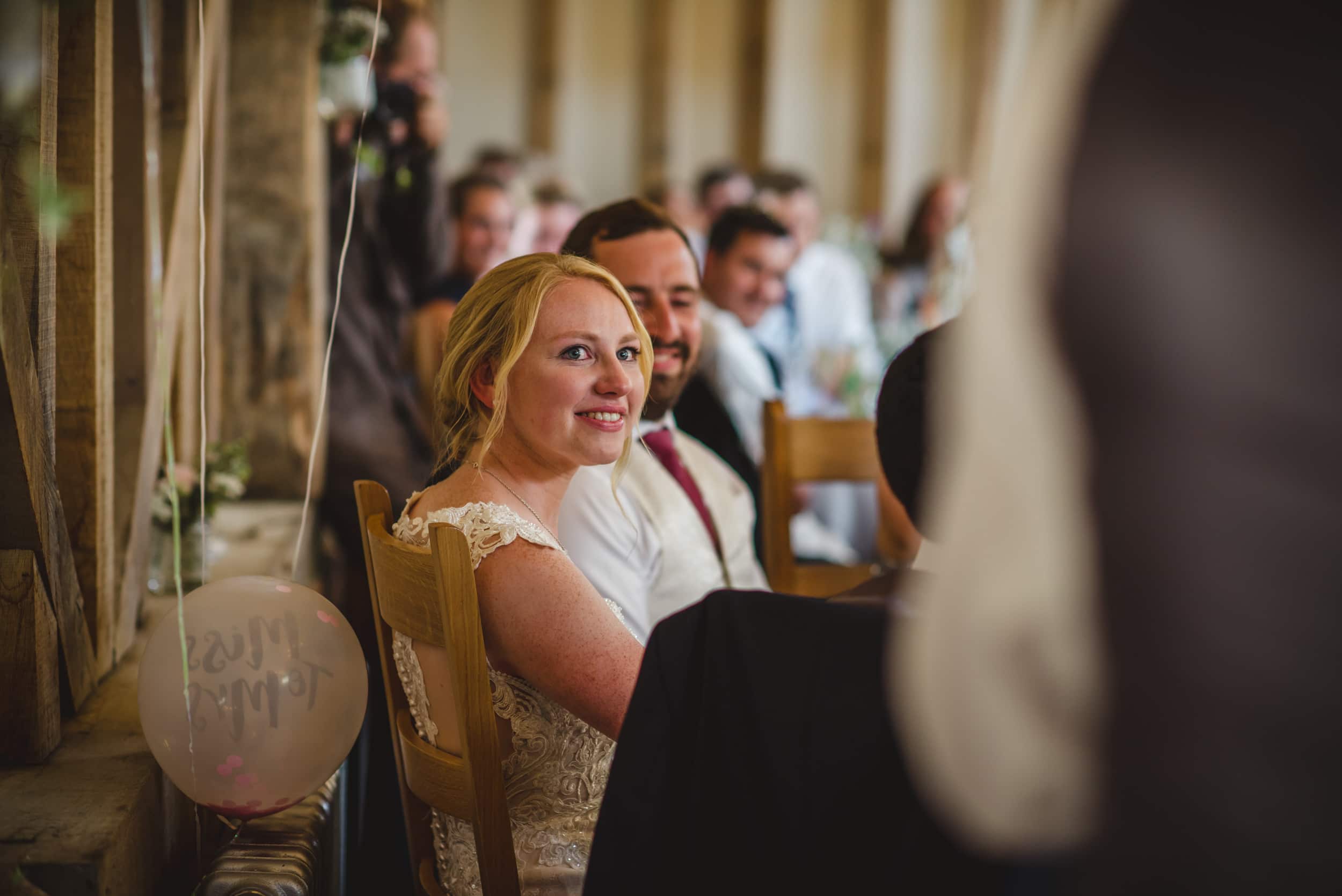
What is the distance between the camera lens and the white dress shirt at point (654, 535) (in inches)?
66.8

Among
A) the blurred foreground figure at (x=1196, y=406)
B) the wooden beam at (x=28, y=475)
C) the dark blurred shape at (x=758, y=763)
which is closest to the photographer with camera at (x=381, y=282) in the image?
the wooden beam at (x=28, y=475)

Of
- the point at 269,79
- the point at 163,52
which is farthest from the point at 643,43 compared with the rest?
the point at 163,52

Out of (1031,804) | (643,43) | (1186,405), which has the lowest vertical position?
(1031,804)

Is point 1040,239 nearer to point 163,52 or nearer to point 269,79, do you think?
point 163,52

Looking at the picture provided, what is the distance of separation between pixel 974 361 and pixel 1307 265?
16 cm

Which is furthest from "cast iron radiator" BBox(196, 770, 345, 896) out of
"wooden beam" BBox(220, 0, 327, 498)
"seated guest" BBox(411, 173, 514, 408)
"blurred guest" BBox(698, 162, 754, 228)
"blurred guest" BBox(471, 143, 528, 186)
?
"blurred guest" BBox(698, 162, 754, 228)

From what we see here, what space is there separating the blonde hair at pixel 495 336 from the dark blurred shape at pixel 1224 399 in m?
0.97

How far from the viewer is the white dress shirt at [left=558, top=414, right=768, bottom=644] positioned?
5.57 feet

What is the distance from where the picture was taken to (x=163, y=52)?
88.1 inches

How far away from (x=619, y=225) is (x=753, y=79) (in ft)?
24.7

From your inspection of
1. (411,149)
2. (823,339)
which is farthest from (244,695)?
(823,339)

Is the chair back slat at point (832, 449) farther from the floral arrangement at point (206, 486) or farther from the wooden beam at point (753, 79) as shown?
the wooden beam at point (753, 79)

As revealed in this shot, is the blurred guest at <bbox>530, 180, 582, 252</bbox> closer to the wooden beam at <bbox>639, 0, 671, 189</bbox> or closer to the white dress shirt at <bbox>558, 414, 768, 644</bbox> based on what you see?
the wooden beam at <bbox>639, 0, 671, 189</bbox>

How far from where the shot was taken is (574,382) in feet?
4.68
